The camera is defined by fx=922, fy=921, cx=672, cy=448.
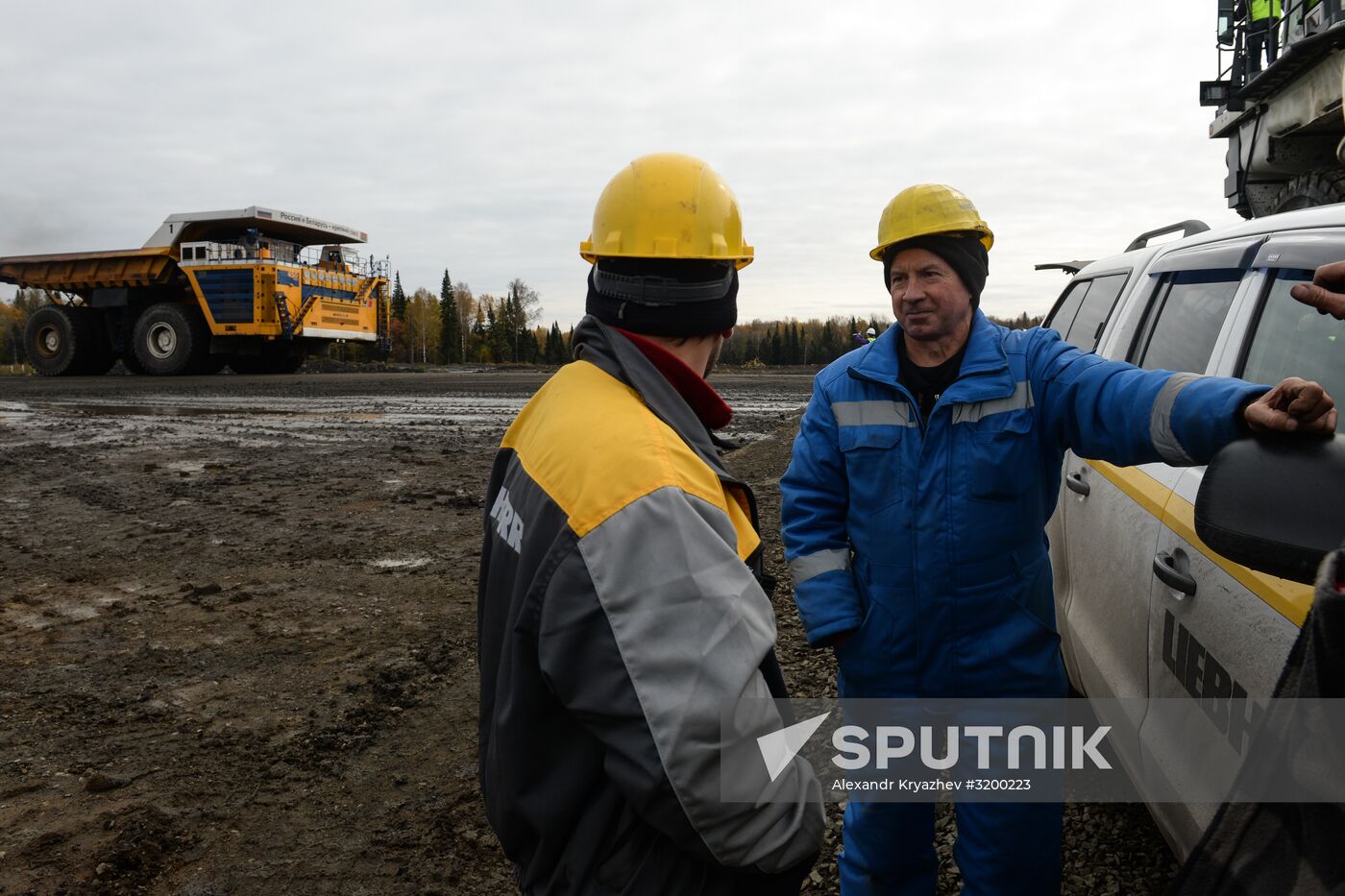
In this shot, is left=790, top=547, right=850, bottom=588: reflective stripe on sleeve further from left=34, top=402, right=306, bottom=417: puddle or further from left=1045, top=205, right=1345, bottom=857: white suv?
left=34, top=402, right=306, bottom=417: puddle

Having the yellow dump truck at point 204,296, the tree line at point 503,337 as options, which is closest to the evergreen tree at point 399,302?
the tree line at point 503,337

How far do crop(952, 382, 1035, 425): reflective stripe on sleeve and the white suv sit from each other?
43cm

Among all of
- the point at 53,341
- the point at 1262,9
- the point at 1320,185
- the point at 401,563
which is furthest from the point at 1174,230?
the point at 53,341

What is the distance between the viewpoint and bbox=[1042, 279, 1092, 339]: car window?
436 cm

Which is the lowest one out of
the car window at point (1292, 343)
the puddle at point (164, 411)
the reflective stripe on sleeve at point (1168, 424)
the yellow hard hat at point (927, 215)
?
the puddle at point (164, 411)

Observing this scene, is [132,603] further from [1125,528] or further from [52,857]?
[1125,528]

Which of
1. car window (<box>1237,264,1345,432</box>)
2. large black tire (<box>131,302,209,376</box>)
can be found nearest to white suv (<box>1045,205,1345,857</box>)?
car window (<box>1237,264,1345,432</box>)

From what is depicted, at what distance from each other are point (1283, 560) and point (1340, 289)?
42cm

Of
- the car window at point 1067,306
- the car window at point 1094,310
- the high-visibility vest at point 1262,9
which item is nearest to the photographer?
the car window at point 1094,310

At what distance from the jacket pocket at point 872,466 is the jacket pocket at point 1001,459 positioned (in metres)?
0.19

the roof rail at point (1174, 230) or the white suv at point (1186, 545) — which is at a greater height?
the roof rail at point (1174, 230)

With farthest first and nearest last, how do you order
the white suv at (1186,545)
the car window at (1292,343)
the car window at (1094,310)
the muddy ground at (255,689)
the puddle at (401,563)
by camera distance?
the puddle at (401,563) < the car window at (1094,310) < the muddy ground at (255,689) < the car window at (1292,343) < the white suv at (1186,545)

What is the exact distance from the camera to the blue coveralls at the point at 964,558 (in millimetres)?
2287

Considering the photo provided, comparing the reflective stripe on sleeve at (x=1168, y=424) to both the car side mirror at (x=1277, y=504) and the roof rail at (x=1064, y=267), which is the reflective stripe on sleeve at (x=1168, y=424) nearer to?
the car side mirror at (x=1277, y=504)
